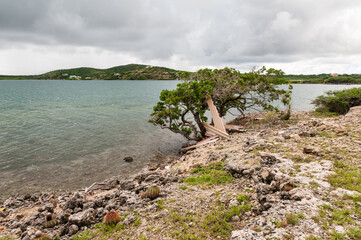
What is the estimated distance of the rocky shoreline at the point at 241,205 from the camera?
525cm

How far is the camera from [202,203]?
24.0 feet

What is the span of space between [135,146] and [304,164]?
17.3m

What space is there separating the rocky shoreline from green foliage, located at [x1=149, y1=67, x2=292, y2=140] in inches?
424

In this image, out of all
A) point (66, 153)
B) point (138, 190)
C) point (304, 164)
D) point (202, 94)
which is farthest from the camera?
point (202, 94)

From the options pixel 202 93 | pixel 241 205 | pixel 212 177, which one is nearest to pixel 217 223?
pixel 241 205

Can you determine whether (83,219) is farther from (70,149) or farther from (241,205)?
(70,149)

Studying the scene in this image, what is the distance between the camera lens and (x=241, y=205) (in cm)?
681

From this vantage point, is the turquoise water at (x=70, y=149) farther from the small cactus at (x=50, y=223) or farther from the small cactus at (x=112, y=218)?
the small cactus at (x=112, y=218)

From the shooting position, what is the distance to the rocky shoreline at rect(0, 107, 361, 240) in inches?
207

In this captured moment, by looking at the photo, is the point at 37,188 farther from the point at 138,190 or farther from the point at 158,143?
the point at 158,143

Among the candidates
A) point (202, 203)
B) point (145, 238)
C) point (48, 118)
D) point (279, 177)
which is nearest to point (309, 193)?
point (279, 177)

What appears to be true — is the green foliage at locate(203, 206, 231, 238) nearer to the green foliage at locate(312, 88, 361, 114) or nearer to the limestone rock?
the limestone rock

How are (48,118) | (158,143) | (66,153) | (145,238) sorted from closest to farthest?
1. (145,238)
2. (66,153)
3. (158,143)
4. (48,118)

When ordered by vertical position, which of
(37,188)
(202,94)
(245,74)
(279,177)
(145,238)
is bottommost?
(37,188)
